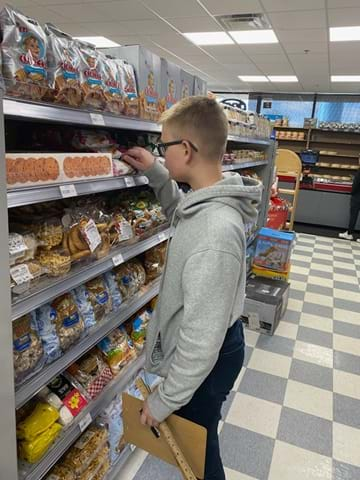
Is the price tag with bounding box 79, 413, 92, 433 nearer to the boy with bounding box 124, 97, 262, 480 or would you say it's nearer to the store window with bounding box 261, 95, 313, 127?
the boy with bounding box 124, 97, 262, 480

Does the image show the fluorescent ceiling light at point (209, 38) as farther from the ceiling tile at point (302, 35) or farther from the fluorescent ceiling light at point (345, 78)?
the fluorescent ceiling light at point (345, 78)

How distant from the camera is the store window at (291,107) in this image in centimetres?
1155

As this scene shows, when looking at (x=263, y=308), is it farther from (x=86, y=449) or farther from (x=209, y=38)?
(x=209, y=38)

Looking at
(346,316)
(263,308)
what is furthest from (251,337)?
(346,316)

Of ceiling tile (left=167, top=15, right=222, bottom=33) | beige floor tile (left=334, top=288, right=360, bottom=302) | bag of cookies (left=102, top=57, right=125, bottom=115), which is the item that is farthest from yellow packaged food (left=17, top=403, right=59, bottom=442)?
ceiling tile (left=167, top=15, right=222, bottom=33)

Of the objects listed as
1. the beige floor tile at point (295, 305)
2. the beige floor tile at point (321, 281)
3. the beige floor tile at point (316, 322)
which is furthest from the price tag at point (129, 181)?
the beige floor tile at point (321, 281)

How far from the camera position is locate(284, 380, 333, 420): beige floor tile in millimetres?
2373

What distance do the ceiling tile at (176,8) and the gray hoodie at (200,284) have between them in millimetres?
4457

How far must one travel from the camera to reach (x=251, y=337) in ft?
10.6

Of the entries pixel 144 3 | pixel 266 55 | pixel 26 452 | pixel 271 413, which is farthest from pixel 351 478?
pixel 266 55

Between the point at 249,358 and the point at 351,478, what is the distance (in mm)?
1111

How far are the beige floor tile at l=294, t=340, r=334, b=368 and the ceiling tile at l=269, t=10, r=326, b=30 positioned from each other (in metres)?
4.05

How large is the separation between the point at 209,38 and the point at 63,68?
594 centimetres

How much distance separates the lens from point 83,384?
1589mm
